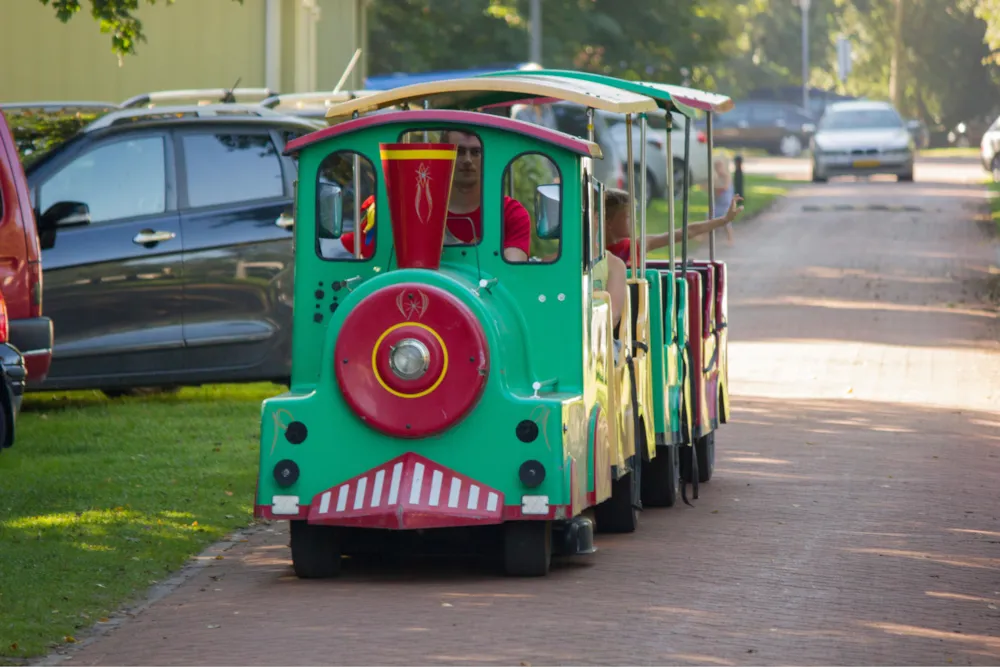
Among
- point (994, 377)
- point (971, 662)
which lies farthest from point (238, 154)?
point (971, 662)

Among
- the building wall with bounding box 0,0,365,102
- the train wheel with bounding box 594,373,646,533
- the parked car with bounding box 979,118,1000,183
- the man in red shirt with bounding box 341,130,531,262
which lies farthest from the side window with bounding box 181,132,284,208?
the parked car with bounding box 979,118,1000,183

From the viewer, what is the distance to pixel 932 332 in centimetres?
2034

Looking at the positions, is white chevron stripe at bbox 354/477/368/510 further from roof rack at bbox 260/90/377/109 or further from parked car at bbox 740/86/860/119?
parked car at bbox 740/86/860/119

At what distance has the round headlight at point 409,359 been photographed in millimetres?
8211

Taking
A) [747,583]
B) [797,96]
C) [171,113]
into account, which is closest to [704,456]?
[747,583]

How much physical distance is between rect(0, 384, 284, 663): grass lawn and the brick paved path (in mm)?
295

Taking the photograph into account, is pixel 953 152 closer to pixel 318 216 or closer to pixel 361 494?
pixel 318 216

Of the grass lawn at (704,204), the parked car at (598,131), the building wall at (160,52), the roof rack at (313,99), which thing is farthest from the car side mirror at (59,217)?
the grass lawn at (704,204)

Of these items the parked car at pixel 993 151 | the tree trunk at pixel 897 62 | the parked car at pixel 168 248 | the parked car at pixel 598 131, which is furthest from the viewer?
the tree trunk at pixel 897 62

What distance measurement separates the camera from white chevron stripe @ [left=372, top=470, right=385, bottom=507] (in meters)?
8.25

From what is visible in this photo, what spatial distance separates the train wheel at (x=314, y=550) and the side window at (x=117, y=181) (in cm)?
581

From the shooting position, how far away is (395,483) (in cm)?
A: 830

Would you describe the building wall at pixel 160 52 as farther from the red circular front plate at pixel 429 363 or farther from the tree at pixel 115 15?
the red circular front plate at pixel 429 363

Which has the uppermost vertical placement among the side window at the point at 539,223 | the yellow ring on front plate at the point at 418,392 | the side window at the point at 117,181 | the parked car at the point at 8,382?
the side window at the point at 117,181
